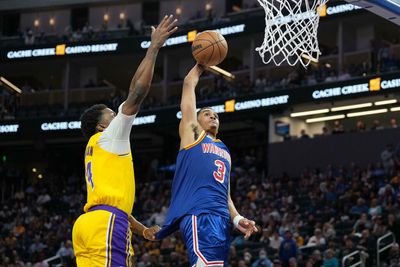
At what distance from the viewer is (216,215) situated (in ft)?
22.0

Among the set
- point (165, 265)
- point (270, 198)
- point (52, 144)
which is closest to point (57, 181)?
point (52, 144)

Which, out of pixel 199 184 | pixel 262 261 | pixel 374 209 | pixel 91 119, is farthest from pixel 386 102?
pixel 91 119

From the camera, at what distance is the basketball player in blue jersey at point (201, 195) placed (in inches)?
259

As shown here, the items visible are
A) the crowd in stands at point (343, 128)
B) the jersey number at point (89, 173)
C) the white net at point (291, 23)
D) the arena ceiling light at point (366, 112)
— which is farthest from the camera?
the arena ceiling light at point (366, 112)

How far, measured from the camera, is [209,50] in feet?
23.5

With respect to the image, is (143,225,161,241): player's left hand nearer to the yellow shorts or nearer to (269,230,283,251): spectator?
the yellow shorts

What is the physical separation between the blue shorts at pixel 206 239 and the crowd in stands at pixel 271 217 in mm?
8349

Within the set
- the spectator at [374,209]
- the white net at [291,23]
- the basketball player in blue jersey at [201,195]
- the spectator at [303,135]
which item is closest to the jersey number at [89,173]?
the basketball player in blue jersey at [201,195]

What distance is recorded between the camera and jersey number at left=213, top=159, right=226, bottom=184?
22.5 ft

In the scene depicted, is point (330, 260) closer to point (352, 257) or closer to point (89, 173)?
point (352, 257)

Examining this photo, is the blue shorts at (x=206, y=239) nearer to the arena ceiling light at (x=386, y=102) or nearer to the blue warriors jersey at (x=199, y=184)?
the blue warriors jersey at (x=199, y=184)

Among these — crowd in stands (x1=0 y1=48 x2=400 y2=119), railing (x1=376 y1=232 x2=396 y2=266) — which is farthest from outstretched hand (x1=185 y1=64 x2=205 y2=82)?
crowd in stands (x1=0 y1=48 x2=400 y2=119)

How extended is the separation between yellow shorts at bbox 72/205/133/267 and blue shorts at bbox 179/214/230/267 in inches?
26.0

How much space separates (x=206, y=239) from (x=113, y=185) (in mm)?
956
